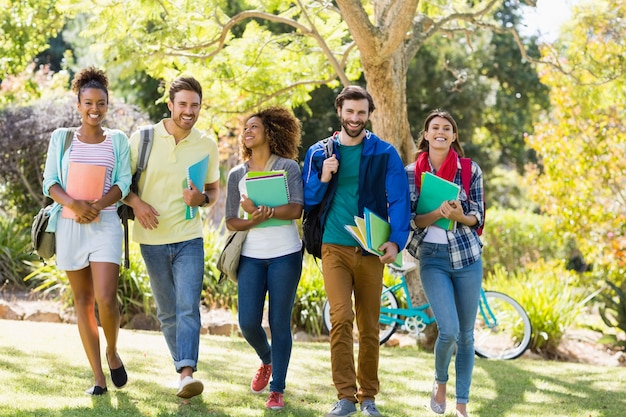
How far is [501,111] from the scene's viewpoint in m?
25.7

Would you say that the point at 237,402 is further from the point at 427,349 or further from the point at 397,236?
the point at 427,349


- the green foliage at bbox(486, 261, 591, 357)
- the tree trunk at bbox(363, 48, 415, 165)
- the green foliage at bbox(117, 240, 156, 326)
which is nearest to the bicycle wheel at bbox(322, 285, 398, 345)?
the tree trunk at bbox(363, 48, 415, 165)

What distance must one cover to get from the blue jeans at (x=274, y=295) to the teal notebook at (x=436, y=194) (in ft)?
2.79

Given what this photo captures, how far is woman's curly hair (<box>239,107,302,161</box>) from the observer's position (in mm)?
5480

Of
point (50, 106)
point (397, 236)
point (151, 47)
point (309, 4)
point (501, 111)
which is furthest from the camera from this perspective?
point (501, 111)

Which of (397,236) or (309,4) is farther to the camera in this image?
(309,4)

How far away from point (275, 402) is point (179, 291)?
36.3 inches

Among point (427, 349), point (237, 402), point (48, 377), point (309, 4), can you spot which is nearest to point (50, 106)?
point (309, 4)

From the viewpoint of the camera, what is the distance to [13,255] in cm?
1201

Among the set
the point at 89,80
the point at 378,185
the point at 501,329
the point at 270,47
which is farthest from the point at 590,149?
the point at 89,80

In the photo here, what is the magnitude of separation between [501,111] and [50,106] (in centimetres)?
1544

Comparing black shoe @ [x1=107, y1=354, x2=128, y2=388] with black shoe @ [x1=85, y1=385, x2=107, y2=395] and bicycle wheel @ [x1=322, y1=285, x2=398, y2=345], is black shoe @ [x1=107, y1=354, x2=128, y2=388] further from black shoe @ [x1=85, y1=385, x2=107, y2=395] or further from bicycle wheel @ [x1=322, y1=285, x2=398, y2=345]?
bicycle wheel @ [x1=322, y1=285, x2=398, y2=345]

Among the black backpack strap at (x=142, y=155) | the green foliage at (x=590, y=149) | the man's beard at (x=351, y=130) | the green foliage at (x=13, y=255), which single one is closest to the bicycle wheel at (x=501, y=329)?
the green foliage at (x=590, y=149)

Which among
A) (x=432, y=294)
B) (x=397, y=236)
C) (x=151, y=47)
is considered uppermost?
(x=151, y=47)
